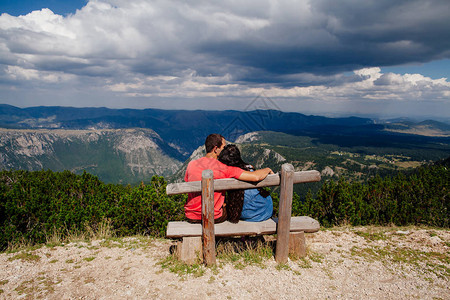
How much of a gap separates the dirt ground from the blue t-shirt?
45.4 inches

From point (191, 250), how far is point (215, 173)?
208 centimetres

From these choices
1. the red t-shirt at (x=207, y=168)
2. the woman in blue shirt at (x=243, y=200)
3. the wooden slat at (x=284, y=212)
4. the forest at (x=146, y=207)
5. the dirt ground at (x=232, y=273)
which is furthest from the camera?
the forest at (x=146, y=207)

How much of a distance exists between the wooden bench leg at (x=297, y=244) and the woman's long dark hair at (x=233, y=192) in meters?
1.59

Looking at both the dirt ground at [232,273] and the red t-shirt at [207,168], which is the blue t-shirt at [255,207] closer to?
the red t-shirt at [207,168]

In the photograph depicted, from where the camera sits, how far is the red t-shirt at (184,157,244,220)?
223 inches

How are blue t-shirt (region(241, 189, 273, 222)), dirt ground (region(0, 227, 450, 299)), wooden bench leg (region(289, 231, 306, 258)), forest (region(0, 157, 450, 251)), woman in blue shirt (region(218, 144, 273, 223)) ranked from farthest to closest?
1. forest (region(0, 157, 450, 251))
2. wooden bench leg (region(289, 231, 306, 258))
3. blue t-shirt (region(241, 189, 273, 222))
4. woman in blue shirt (region(218, 144, 273, 223))
5. dirt ground (region(0, 227, 450, 299))

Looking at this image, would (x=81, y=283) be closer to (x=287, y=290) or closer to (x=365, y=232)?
(x=287, y=290)

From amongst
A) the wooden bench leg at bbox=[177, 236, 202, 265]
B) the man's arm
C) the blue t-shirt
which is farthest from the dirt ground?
the man's arm

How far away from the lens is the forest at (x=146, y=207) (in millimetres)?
8453

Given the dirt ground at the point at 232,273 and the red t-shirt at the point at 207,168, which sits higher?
the red t-shirt at the point at 207,168

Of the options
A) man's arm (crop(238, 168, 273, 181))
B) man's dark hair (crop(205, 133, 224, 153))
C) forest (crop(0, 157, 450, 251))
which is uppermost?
man's dark hair (crop(205, 133, 224, 153))

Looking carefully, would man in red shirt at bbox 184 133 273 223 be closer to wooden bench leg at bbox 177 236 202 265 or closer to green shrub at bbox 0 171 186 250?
wooden bench leg at bbox 177 236 202 265

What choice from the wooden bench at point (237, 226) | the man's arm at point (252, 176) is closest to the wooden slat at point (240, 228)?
the wooden bench at point (237, 226)

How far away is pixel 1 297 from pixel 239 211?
523cm
